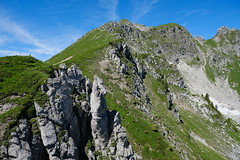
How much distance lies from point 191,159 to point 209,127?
52430 millimetres

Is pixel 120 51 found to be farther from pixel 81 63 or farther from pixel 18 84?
pixel 18 84

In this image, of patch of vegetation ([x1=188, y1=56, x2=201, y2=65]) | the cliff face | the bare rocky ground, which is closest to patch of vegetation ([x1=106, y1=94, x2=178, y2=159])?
the cliff face

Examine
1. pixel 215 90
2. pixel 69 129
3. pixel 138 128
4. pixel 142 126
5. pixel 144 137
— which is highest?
pixel 215 90

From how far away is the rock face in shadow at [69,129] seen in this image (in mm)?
18938

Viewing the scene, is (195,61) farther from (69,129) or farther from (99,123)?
(69,129)

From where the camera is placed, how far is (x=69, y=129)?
23.6m

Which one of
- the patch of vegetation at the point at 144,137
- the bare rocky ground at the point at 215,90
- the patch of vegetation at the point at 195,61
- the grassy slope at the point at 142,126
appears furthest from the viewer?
the patch of vegetation at the point at 195,61

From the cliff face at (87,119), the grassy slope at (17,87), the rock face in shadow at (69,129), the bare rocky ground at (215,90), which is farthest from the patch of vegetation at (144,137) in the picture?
the bare rocky ground at (215,90)

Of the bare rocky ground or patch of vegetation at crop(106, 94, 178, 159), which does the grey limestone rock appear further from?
the bare rocky ground

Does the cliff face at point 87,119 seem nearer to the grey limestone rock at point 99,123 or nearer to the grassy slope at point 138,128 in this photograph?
the grassy slope at point 138,128

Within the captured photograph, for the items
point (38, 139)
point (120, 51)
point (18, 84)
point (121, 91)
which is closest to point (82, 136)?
point (38, 139)

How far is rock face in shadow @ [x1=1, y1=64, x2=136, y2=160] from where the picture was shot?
62.1 feet

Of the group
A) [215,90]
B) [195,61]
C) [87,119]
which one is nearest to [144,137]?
[87,119]

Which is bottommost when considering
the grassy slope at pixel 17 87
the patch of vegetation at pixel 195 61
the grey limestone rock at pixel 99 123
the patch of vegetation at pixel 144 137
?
the patch of vegetation at pixel 144 137
